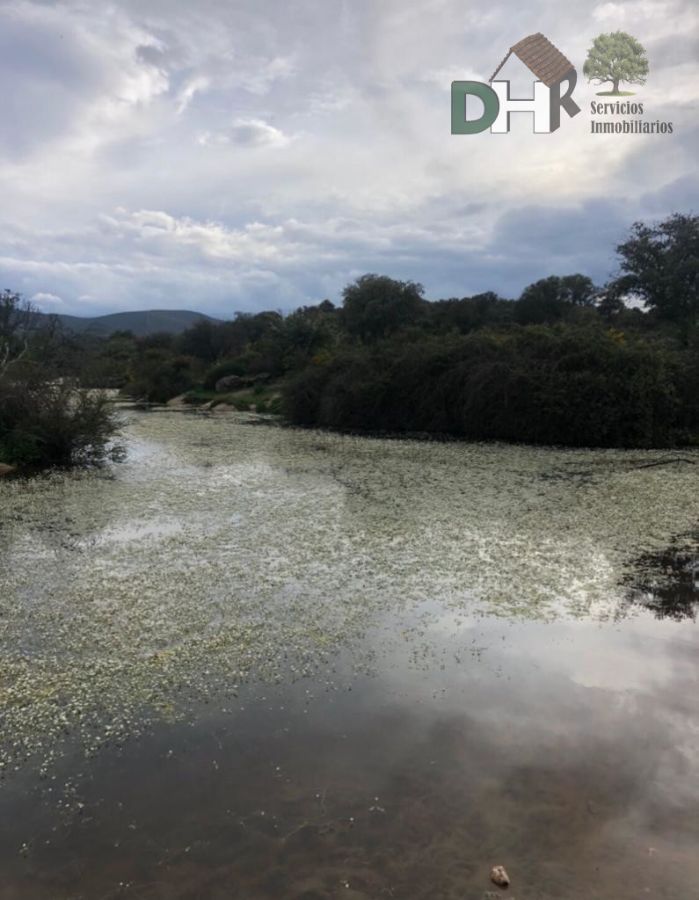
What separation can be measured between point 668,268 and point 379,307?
1648 centimetres

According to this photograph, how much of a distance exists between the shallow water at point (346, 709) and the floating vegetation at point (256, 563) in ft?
0.14

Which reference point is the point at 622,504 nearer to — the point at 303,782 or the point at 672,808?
the point at 672,808

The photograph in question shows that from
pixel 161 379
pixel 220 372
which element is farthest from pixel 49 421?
pixel 161 379

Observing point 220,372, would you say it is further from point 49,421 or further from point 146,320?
point 146,320

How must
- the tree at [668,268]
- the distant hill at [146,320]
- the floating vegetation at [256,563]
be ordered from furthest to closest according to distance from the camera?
the distant hill at [146,320] < the tree at [668,268] < the floating vegetation at [256,563]

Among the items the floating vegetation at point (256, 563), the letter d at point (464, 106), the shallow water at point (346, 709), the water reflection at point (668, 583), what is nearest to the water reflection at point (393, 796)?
the shallow water at point (346, 709)

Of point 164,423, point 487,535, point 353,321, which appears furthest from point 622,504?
point 353,321

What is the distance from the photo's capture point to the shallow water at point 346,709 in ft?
11.1

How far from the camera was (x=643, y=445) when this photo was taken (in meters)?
19.8

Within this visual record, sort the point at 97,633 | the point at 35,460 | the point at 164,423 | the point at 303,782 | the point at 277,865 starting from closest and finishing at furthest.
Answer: the point at 277,865 → the point at 303,782 → the point at 97,633 → the point at 35,460 → the point at 164,423

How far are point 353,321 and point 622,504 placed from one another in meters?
33.2

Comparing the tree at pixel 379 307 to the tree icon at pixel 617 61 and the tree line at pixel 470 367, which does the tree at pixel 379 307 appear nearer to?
the tree line at pixel 470 367

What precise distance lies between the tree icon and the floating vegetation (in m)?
11.6

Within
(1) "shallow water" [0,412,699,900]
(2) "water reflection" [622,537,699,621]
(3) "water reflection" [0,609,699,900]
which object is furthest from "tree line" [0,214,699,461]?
(3) "water reflection" [0,609,699,900]
